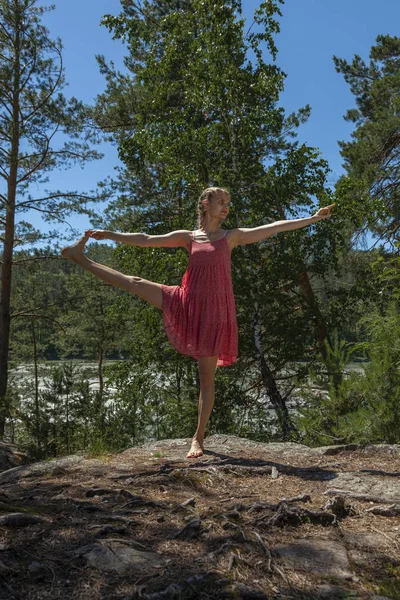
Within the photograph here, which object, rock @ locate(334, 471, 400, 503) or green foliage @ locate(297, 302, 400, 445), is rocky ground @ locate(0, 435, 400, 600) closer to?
rock @ locate(334, 471, 400, 503)

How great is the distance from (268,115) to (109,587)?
804 cm

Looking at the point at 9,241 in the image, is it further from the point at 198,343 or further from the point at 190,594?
the point at 190,594

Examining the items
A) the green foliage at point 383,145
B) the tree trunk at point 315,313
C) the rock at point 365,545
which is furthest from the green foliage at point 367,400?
the green foliage at point 383,145

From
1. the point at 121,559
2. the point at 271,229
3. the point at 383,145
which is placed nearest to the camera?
the point at 121,559

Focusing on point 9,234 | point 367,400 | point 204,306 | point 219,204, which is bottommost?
point 367,400

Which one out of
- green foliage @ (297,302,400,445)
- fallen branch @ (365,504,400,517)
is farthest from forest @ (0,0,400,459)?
fallen branch @ (365,504,400,517)

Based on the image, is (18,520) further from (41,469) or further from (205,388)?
(205,388)

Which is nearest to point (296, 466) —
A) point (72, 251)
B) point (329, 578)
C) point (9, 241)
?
point (329, 578)

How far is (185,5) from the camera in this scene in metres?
15.0

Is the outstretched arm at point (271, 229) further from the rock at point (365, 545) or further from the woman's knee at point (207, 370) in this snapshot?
the rock at point (365, 545)

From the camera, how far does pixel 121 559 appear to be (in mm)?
2174

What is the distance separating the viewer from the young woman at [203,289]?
430 centimetres

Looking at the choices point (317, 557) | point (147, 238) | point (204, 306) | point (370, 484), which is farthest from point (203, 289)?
point (317, 557)

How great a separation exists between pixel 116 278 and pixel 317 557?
2544mm
